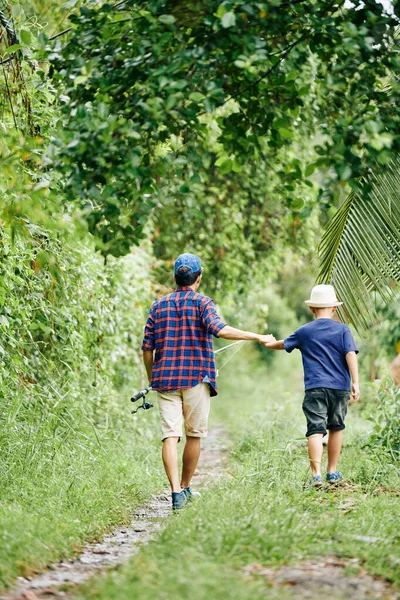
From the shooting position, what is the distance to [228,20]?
4113 mm

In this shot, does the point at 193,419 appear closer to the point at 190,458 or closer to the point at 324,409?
the point at 190,458

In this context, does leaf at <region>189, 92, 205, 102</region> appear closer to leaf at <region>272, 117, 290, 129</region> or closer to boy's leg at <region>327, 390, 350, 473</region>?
→ leaf at <region>272, 117, 290, 129</region>

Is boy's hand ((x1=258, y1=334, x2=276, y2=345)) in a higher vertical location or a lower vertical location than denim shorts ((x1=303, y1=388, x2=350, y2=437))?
higher

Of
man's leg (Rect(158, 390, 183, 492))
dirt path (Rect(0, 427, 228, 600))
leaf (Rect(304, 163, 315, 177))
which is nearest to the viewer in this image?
dirt path (Rect(0, 427, 228, 600))

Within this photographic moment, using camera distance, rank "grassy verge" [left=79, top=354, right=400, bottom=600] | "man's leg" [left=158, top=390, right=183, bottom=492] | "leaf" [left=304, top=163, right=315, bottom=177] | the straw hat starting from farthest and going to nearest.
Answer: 1. the straw hat
2. "man's leg" [left=158, top=390, right=183, bottom=492]
3. "leaf" [left=304, top=163, right=315, bottom=177]
4. "grassy verge" [left=79, top=354, right=400, bottom=600]

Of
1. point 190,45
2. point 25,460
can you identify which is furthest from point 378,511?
point 190,45

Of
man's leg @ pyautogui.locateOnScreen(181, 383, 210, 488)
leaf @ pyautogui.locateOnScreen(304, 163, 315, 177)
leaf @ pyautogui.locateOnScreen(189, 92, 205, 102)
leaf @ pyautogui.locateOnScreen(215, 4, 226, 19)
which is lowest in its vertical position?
man's leg @ pyautogui.locateOnScreen(181, 383, 210, 488)

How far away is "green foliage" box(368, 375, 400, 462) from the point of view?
24.8 ft

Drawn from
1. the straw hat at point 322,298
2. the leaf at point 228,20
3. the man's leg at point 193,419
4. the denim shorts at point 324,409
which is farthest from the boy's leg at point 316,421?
the leaf at point 228,20

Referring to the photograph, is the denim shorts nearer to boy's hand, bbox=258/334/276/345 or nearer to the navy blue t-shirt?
the navy blue t-shirt

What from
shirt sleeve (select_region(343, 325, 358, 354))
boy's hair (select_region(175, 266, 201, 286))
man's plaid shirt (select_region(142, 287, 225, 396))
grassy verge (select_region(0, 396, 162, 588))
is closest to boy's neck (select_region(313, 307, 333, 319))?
shirt sleeve (select_region(343, 325, 358, 354))

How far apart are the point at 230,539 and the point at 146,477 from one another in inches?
133

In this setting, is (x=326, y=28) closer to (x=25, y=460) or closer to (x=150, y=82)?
(x=150, y=82)

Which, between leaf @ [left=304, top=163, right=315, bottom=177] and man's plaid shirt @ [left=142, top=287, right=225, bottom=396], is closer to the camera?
leaf @ [left=304, top=163, right=315, bottom=177]
